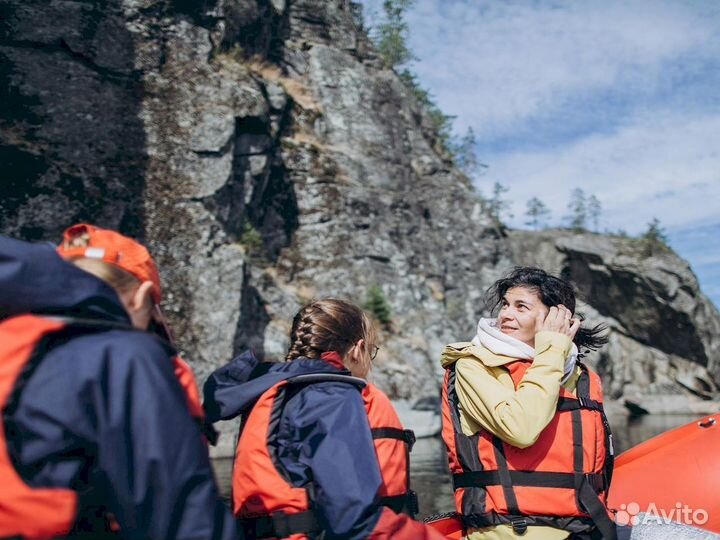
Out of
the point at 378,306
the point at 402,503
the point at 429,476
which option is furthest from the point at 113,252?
the point at 378,306

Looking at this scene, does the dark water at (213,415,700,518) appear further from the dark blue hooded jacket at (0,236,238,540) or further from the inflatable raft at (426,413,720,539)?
the dark blue hooded jacket at (0,236,238,540)

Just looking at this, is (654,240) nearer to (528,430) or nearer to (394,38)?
(394,38)

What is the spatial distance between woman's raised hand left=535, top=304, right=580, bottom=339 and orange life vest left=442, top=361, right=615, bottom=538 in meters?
0.20

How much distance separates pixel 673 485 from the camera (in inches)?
127

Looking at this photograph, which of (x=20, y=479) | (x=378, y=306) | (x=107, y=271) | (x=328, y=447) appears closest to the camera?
(x=20, y=479)

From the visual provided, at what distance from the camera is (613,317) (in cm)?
4028

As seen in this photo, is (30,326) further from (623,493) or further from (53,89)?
(53,89)

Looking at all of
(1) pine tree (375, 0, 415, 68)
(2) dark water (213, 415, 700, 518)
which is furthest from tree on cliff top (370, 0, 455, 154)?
(2) dark water (213, 415, 700, 518)

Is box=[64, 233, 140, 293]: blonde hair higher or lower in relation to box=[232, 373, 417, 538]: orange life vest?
higher

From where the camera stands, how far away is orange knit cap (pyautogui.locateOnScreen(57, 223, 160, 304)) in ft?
5.10

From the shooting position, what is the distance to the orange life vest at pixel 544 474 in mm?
2373

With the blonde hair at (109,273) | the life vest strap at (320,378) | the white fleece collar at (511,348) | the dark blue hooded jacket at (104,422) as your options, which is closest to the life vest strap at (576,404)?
the white fleece collar at (511,348)

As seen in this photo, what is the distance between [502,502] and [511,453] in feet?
0.63

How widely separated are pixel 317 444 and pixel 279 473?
8.3 inches
